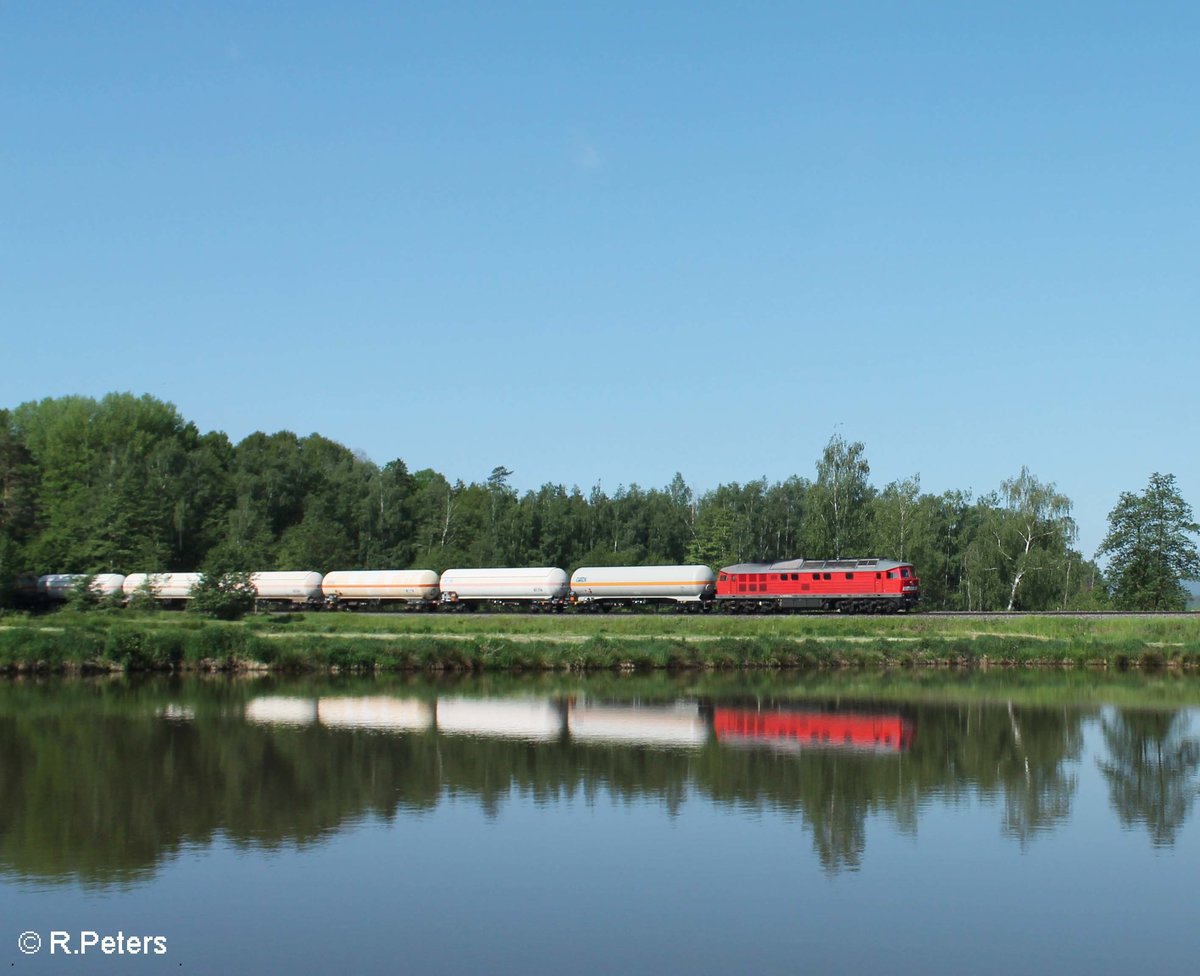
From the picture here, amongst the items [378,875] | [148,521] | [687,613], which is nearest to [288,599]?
[148,521]

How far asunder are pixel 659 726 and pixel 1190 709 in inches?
702

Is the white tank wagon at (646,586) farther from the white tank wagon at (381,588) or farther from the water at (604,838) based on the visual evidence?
the water at (604,838)

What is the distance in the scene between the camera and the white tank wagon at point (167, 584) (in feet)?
256

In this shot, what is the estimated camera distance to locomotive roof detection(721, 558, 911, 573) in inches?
2581

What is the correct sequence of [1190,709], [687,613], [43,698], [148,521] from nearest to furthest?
[1190,709] < [43,698] < [687,613] < [148,521]

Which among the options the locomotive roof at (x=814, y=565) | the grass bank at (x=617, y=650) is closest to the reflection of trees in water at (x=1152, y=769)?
the grass bank at (x=617, y=650)

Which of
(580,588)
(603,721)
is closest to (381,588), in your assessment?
(580,588)

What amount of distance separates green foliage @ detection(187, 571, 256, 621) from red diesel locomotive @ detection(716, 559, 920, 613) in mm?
27578

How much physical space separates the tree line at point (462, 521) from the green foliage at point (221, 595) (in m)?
0.88

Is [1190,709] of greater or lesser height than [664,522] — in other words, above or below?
below

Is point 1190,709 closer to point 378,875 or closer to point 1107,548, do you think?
point 378,875

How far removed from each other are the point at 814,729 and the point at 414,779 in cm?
1333

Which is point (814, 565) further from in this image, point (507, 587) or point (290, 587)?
point (290, 587)

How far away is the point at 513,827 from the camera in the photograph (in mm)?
23797
